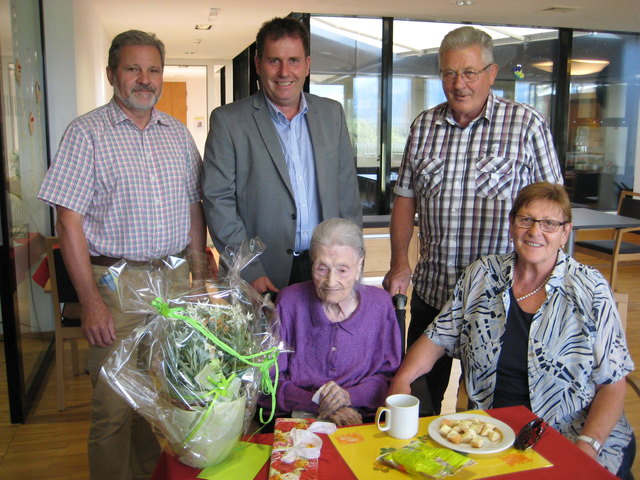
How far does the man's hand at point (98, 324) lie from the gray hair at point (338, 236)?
918 mm

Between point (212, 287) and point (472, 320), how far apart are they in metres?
0.85

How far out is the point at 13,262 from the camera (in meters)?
3.49

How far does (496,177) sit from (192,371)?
4.83ft

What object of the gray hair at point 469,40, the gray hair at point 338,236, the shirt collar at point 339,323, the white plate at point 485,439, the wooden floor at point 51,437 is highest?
the gray hair at point 469,40

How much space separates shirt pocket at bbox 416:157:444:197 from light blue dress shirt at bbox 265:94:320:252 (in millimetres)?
437

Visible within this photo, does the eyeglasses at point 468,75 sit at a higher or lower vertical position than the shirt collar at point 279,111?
higher

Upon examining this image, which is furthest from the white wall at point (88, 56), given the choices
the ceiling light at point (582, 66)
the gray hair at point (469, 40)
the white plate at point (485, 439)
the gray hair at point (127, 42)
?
the ceiling light at point (582, 66)

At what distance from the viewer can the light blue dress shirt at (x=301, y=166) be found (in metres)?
2.60

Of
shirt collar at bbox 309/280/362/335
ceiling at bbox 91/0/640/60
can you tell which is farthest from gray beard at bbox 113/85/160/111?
ceiling at bbox 91/0/640/60

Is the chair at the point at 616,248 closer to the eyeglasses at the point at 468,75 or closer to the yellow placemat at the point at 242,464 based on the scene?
the eyeglasses at the point at 468,75

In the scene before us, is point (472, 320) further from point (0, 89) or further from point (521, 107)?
point (0, 89)

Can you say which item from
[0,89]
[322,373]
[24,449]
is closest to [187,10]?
[0,89]

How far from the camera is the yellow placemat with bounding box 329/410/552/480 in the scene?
139 centimetres

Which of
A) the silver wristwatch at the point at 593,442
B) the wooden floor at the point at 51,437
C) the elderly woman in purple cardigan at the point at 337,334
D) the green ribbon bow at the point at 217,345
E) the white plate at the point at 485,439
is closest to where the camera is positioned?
the green ribbon bow at the point at 217,345
